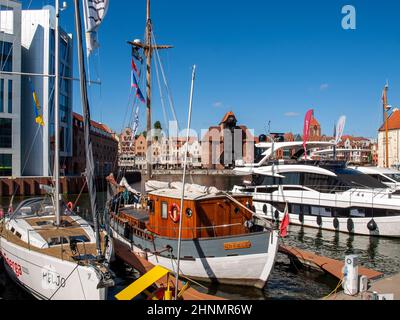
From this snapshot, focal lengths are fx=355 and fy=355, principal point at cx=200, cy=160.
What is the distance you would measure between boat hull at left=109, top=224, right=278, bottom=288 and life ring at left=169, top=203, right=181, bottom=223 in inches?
36.0

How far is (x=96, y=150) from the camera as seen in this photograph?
75.6 m

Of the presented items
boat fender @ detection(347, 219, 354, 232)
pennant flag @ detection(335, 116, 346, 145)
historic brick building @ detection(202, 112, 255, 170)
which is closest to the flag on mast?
boat fender @ detection(347, 219, 354, 232)

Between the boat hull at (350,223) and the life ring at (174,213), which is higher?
the life ring at (174,213)

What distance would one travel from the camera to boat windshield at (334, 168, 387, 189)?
24.9 m

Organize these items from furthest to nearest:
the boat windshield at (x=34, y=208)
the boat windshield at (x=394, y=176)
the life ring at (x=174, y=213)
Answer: the boat windshield at (x=394, y=176) < the boat windshield at (x=34, y=208) < the life ring at (x=174, y=213)

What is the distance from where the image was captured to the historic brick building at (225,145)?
11275 cm

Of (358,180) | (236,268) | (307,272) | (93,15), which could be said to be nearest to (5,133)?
(358,180)

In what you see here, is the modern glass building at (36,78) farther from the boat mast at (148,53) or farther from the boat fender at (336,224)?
the boat fender at (336,224)

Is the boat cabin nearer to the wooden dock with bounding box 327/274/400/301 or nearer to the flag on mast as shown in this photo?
the wooden dock with bounding box 327/274/400/301

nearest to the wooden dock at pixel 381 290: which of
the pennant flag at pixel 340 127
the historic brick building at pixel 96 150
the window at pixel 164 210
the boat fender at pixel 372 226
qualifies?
the window at pixel 164 210

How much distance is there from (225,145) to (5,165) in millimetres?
75516

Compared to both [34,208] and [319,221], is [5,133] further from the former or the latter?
[319,221]

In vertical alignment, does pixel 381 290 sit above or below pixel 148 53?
below

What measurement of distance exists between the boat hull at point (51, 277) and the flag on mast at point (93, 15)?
6.02 m
